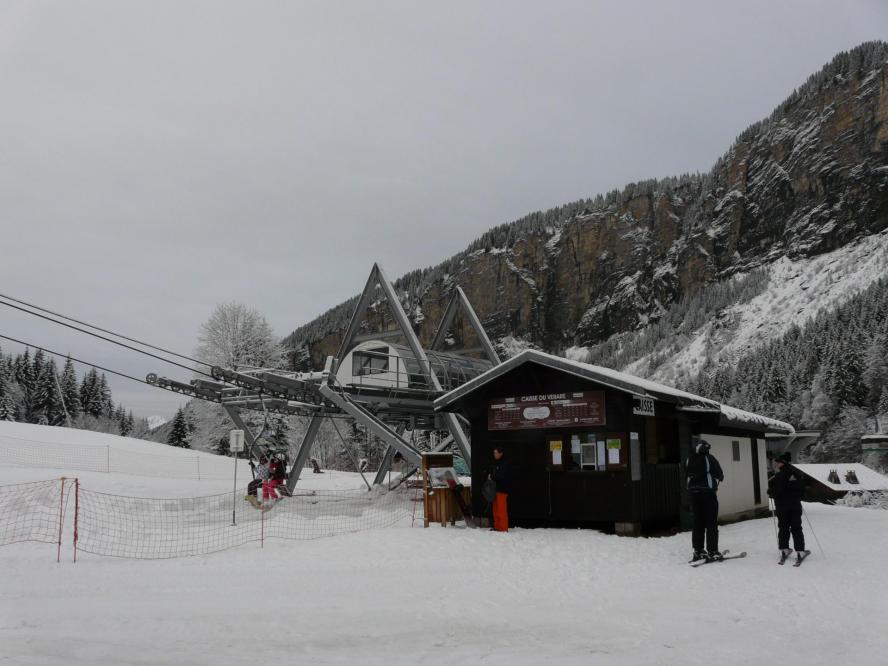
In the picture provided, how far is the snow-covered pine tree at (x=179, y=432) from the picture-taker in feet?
196

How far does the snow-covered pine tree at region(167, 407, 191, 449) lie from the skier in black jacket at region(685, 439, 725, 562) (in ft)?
178

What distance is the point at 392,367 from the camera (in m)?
25.9

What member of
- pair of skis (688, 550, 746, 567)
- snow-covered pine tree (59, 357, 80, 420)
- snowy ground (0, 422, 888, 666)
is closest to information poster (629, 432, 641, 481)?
snowy ground (0, 422, 888, 666)

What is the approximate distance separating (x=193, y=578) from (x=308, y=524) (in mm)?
6236

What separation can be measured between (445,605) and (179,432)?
186ft

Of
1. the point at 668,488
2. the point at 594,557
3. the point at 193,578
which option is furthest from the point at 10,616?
the point at 668,488

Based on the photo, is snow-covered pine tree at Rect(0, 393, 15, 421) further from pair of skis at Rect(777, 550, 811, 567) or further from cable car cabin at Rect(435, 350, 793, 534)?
pair of skis at Rect(777, 550, 811, 567)

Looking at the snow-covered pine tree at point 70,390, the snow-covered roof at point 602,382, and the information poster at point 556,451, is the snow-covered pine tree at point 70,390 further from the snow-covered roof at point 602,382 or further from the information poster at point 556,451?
the information poster at point 556,451

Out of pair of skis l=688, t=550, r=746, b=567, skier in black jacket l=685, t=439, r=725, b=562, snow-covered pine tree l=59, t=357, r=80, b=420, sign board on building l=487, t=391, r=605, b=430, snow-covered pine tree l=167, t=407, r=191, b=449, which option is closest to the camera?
pair of skis l=688, t=550, r=746, b=567

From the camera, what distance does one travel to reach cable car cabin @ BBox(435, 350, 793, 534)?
14.7 meters

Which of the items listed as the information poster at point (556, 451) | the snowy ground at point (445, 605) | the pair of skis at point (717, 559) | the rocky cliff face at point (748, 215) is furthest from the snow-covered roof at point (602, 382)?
the rocky cliff face at point (748, 215)

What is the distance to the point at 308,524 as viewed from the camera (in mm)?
16094

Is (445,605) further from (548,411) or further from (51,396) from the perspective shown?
(51,396)

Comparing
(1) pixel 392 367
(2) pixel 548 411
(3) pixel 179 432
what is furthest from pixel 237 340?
(2) pixel 548 411
